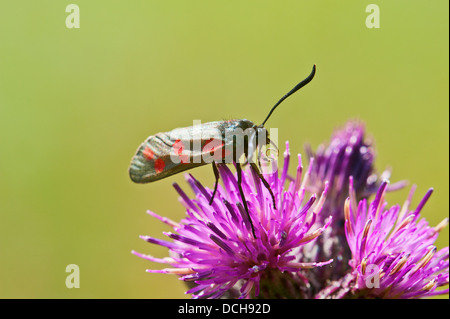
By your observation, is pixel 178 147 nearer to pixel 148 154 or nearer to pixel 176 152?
pixel 176 152

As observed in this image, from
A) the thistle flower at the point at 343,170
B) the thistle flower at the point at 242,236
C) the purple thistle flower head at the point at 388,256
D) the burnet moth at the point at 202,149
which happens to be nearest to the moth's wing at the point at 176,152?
the burnet moth at the point at 202,149

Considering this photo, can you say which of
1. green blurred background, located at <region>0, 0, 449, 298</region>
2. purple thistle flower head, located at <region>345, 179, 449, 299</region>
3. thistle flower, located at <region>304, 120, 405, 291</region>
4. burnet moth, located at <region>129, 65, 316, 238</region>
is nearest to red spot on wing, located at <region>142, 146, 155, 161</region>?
burnet moth, located at <region>129, 65, 316, 238</region>

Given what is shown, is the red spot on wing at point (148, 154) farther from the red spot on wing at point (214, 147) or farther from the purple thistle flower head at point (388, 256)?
the purple thistle flower head at point (388, 256)

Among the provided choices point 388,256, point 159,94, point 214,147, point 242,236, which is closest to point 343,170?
point 388,256

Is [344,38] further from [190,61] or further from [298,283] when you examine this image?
[298,283]

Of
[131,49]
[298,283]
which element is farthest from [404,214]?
[131,49]
